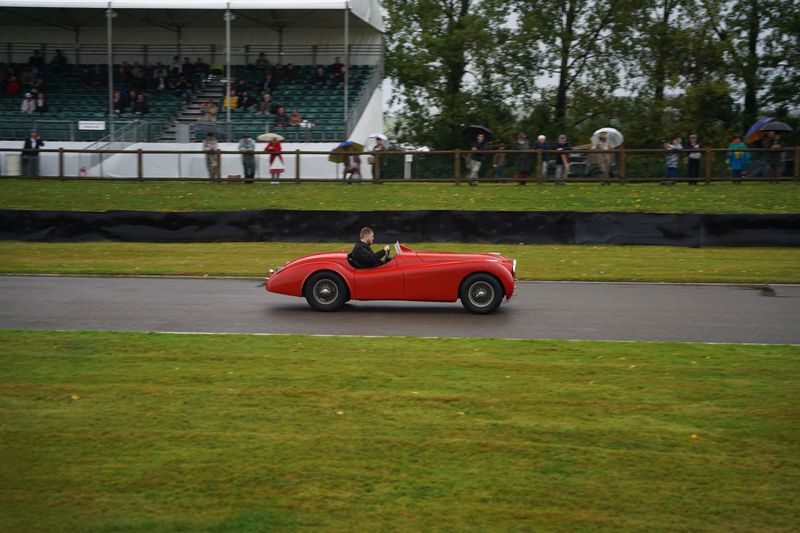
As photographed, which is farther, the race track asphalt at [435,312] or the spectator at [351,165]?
the spectator at [351,165]

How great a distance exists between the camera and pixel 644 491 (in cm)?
603

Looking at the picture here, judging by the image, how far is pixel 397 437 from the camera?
22.9 feet

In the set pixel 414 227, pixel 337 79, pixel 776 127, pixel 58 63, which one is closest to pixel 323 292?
pixel 414 227

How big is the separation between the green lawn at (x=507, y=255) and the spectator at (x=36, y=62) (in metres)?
19.6

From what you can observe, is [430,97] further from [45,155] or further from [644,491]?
[644,491]

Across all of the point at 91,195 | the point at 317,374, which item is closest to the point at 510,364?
the point at 317,374

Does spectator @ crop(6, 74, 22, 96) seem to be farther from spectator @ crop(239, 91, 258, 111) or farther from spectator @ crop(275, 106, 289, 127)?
spectator @ crop(275, 106, 289, 127)

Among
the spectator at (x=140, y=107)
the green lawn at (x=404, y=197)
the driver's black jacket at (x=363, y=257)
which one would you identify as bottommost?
the driver's black jacket at (x=363, y=257)

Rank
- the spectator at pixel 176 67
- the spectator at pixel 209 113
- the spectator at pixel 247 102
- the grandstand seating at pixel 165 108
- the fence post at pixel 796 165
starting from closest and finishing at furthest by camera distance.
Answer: the fence post at pixel 796 165 → the grandstand seating at pixel 165 108 → the spectator at pixel 209 113 → the spectator at pixel 247 102 → the spectator at pixel 176 67

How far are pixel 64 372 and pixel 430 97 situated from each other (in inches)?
1359

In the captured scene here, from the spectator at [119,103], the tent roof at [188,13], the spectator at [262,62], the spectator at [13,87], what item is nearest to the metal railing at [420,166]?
the spectator at [119,103]

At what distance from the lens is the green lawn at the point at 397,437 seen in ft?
18.7

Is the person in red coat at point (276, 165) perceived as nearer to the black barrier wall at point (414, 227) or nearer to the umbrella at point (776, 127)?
the black barrier wall at point (414, 227)

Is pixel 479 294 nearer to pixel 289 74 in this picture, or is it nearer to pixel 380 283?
pixel 380 283
